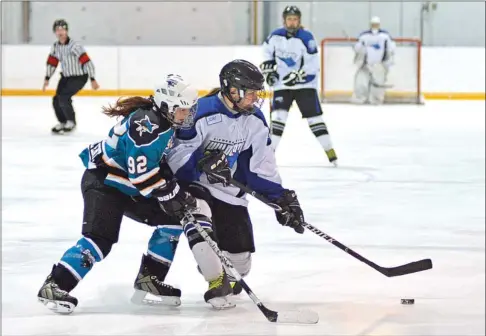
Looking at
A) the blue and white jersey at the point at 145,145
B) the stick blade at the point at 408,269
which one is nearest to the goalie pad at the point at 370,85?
the stick blade at the point at 408,269

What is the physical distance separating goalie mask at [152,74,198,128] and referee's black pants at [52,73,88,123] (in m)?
6.45

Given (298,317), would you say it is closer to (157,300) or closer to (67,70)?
(157,300)

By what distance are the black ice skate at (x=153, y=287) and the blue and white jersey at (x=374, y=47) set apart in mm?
9897

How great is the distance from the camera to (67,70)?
9.83 metres

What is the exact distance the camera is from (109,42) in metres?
13.6

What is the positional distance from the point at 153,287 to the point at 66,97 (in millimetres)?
6427

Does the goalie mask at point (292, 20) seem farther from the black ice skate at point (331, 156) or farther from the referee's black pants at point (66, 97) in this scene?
the referee's black pants at point (66, 97)

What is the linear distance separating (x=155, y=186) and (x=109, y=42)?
1059cm

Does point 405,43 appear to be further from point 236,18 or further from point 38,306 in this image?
point 38,306

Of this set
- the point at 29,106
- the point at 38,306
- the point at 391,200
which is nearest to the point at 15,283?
the point at 38,306

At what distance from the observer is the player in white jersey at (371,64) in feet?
43.2

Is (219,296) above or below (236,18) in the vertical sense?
below

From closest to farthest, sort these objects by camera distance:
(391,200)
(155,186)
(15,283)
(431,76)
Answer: (155,186)
(15,283)
(391,200)
(431,76)

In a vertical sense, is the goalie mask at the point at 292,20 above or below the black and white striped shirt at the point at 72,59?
above
